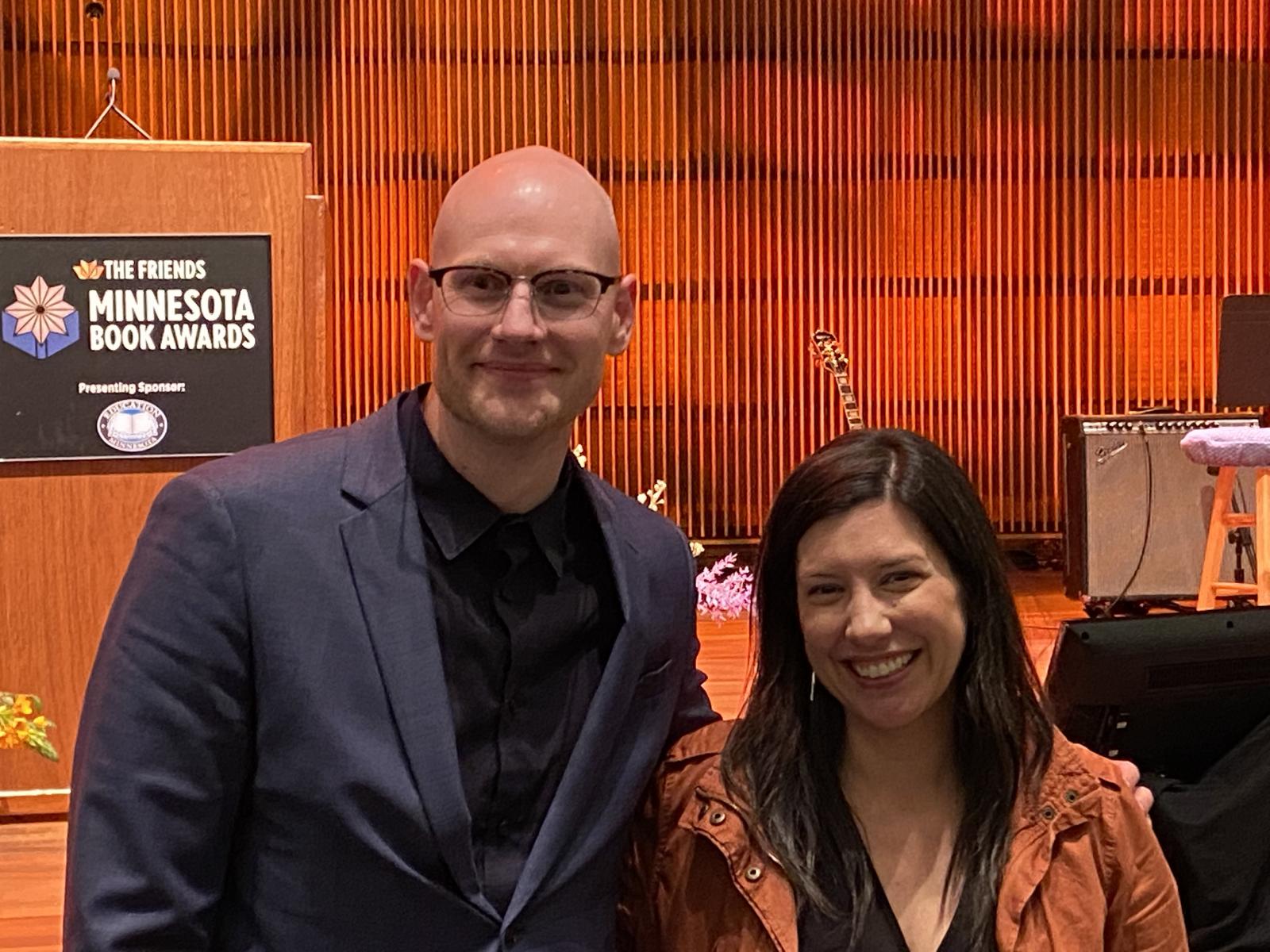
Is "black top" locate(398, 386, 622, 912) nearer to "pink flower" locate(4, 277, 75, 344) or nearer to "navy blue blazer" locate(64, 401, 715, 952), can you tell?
"navy blue blazer" locate(64, 401, 715, 952)

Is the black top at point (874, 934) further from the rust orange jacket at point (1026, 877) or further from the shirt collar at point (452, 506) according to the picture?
the shirt collar at point (452, 506)

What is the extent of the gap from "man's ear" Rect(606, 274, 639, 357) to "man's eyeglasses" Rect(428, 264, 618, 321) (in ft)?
0.21

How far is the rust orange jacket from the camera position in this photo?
1837 millimetres

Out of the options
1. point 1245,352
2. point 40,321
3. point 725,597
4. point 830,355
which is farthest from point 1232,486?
point 40,321

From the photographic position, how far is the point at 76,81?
341 inches

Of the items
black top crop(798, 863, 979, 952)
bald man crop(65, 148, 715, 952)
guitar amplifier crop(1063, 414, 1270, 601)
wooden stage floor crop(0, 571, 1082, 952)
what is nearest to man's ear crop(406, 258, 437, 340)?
bald man crop(65, 148, 715, 952)

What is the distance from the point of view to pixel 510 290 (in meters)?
1.75

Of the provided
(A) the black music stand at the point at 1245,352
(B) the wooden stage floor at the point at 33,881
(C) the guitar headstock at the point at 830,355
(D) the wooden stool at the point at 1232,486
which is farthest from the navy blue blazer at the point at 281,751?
(A) the black music stand at the point at 1245,352

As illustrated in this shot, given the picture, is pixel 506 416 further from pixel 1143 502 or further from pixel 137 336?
pixel 1143 502

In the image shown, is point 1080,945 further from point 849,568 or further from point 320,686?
point 320,686

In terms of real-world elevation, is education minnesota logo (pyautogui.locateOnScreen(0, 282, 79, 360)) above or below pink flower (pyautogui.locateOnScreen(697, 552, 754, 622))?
above

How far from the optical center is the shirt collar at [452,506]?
179 cm

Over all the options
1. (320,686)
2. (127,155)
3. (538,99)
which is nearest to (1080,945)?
(320,686)

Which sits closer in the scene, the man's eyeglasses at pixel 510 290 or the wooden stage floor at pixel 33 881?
the man's eyeglasses at pixel 510 290
